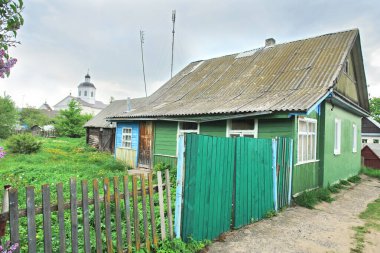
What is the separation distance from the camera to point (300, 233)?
4965mm

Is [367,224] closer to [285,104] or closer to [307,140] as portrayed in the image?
[307,140]

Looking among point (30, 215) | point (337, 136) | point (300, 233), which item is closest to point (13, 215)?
point (30, 215)

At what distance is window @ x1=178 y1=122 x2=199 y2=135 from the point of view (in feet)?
35.0

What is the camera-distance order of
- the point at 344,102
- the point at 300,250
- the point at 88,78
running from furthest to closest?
the point at 88,78 → the point at 344,102 → the point at 300,250

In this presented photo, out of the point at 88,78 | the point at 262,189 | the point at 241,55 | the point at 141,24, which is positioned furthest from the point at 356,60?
the point at 88,78

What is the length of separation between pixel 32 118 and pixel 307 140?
53643 mm

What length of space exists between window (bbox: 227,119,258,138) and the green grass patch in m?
2.38

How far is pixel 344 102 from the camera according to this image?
33.5 feet

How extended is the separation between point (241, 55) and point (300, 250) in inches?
520

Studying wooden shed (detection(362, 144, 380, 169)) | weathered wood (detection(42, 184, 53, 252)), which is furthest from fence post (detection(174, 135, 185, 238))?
wooden shed (detection(362, 144, 380, 169))

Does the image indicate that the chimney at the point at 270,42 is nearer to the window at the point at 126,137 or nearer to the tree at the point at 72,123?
the window at the point at 126,137

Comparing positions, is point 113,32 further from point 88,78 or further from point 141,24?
point 88,78

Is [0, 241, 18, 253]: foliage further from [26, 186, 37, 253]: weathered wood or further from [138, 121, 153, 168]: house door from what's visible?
[138, 121, 153, 168]: house door

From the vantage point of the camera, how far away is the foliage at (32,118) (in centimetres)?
4766
